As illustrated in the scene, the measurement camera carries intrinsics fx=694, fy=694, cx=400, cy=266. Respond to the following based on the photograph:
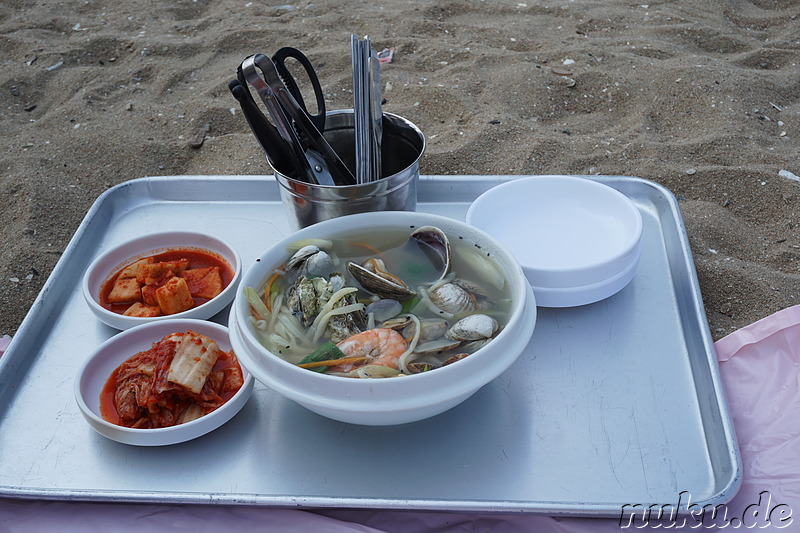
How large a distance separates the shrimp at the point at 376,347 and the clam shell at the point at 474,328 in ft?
0.25

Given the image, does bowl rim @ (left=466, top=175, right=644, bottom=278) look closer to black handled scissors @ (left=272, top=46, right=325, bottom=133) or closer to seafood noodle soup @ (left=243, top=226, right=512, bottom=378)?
seafood noodle soup @ (left=243, top=226, right=512, bottom=378)

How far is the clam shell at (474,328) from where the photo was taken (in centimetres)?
99

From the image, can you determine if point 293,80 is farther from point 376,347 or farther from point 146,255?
point 376,347

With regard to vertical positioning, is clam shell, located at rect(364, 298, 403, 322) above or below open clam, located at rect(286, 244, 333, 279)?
below

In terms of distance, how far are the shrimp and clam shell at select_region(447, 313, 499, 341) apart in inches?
3.1

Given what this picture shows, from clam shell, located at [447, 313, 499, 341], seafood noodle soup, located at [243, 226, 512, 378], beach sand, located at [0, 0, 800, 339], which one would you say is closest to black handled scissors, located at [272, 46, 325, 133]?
seafood noodle soup, located at [243, 226, 512, 378]

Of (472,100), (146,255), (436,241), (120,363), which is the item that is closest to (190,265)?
(146,255)

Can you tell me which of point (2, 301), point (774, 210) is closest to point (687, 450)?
point (774, 210)

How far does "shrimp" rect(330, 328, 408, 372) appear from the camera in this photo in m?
0.96

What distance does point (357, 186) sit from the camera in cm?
121

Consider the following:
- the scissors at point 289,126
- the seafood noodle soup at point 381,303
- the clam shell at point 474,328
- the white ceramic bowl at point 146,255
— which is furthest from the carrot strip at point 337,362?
the scissors at point 289,126

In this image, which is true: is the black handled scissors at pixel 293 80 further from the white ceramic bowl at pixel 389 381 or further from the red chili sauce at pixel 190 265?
the white ceramic bowl at pixel 389 381

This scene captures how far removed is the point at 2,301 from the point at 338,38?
1750 millimetres

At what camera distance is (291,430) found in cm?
107
